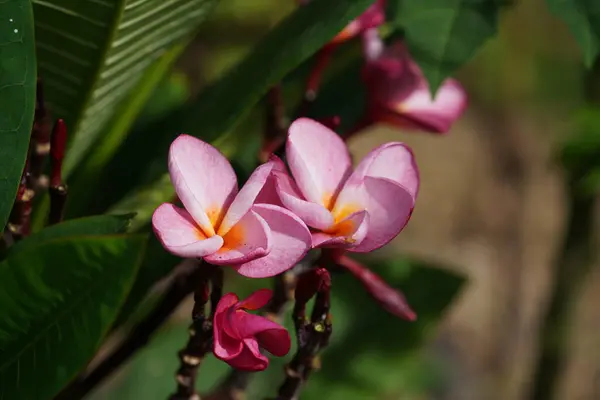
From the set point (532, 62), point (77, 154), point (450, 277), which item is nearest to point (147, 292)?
point (77, 154)

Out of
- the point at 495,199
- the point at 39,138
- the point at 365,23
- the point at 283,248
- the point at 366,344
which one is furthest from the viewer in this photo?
the point at 495,199

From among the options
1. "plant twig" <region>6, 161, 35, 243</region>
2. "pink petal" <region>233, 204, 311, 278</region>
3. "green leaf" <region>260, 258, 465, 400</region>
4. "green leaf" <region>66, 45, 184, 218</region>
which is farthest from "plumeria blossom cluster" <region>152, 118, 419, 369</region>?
"green leaf" <region>260, 258, 465, 400</region>

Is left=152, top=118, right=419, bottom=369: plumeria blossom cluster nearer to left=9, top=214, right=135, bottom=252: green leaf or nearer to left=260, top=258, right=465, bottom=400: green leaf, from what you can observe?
left=9, top=214, right=135, bottom=252: green leaf

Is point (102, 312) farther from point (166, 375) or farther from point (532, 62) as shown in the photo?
point (532, 62)

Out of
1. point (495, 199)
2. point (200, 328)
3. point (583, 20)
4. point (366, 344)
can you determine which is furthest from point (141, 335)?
point (495, 199)

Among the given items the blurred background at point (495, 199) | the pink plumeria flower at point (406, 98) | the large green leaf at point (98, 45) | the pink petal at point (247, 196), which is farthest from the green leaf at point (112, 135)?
the blurred background at point (495, 199)

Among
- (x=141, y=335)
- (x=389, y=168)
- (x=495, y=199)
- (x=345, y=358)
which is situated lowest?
(x=495, y=199)

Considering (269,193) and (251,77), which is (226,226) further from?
(251,77)
